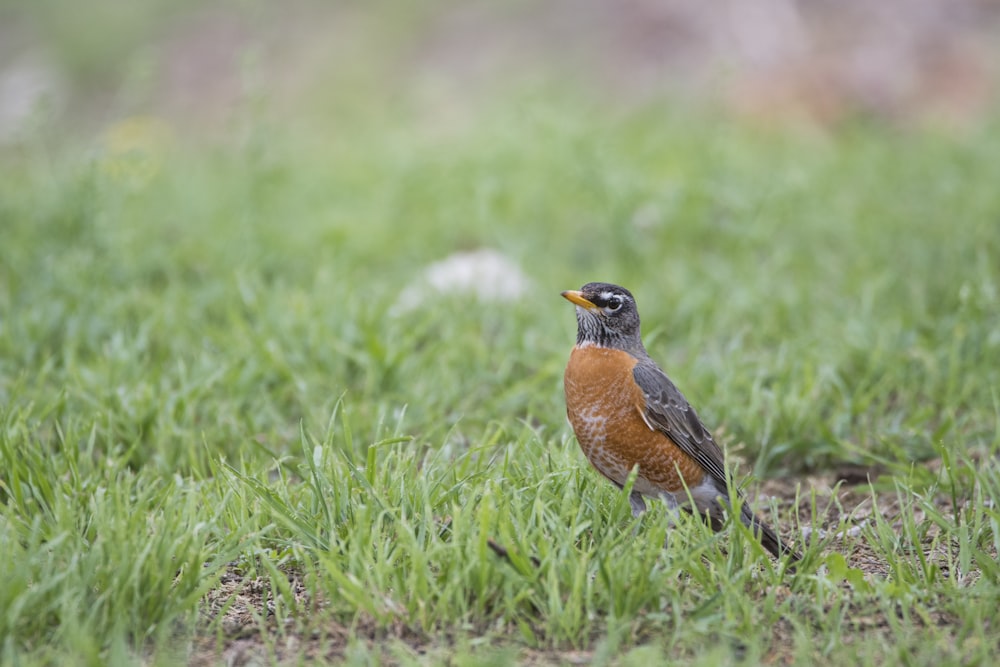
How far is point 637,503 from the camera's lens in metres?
3.62

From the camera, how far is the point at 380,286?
20.2 ft

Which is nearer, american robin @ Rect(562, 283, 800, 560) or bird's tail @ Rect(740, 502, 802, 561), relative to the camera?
bird's tail @ Rect(740, 502, 802, 561)

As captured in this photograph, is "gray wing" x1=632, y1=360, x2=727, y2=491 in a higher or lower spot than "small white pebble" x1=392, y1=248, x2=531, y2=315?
higher

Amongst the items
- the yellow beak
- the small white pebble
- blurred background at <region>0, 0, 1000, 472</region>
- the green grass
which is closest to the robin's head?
the yellow beak

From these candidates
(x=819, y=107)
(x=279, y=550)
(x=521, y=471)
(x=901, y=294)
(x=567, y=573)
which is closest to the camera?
(x=567, y=573)

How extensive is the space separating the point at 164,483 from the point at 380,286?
2388mm

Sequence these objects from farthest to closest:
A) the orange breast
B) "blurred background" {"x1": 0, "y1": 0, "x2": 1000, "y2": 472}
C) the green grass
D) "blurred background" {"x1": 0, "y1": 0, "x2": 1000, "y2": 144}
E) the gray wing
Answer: "blurred background" {"x1": 0, "y1": 0, "x2": 1000, "y2": 144} < "blurred background" {"x1": 0, "y1": 0, "x2": 1000, "y2": 472} < the gray wing < the orange breast < the green grass

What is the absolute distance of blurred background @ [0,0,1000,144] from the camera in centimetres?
1002

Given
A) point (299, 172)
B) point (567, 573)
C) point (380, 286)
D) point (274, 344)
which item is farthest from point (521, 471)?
point (299, 172)

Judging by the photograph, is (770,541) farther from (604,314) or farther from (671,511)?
(604,314)

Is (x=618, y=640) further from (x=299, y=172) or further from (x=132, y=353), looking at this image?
(x=299, y=172)

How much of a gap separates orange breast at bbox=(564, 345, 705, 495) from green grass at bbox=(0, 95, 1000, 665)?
14 centimetres

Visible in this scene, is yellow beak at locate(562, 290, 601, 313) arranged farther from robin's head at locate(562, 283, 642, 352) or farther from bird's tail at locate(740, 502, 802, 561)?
bird's tail at locate(740, 502, 802, 561)

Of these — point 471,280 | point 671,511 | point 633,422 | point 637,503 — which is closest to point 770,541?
point 671,511
